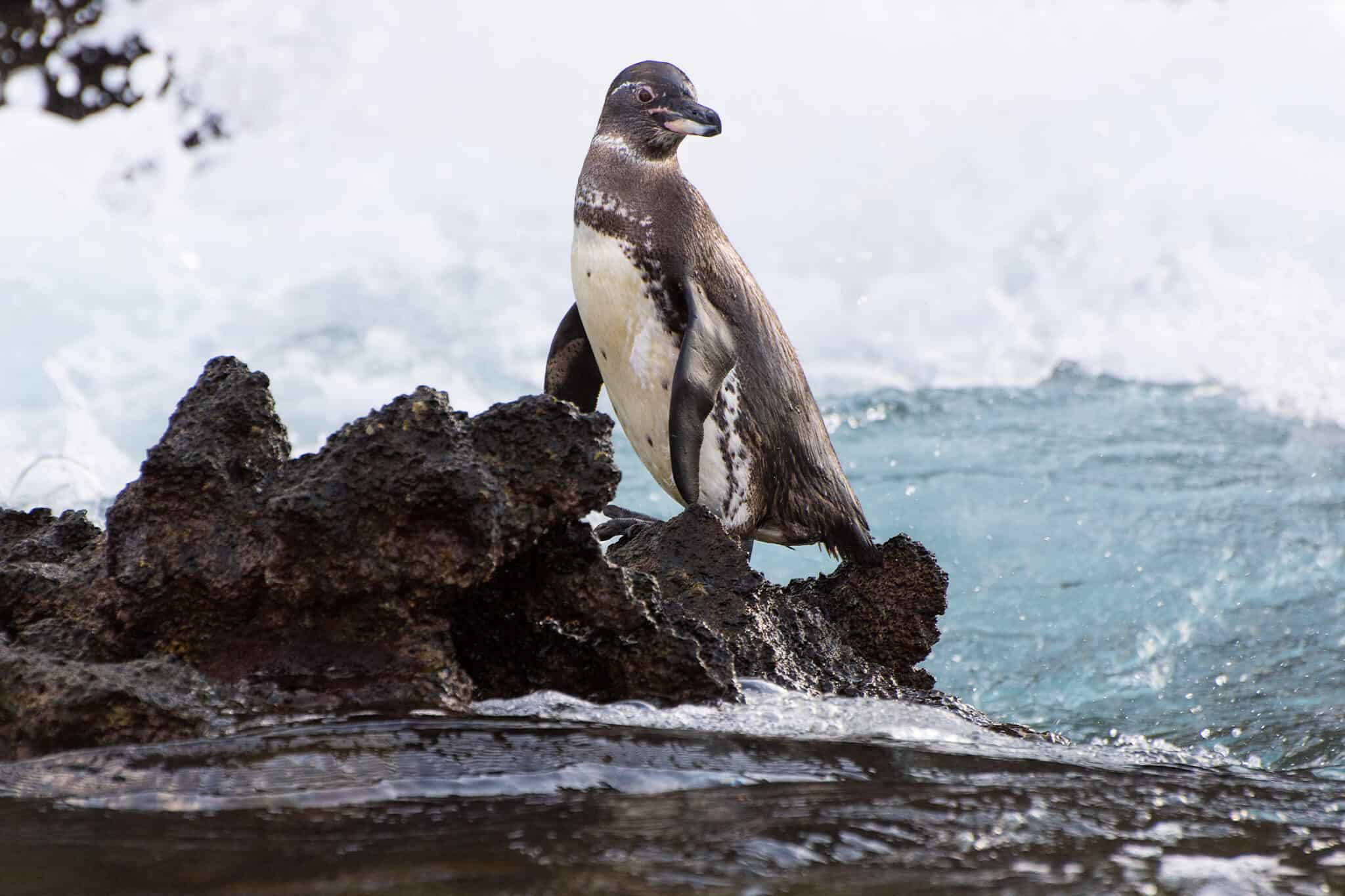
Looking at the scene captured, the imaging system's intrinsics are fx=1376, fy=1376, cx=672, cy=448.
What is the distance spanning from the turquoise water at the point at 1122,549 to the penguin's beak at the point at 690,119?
2390 mm

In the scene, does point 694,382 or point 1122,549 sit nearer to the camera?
point 694,382

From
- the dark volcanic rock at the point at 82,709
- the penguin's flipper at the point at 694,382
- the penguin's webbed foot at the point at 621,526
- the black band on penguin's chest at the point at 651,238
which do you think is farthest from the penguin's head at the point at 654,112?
the dark volcanic rock at the point at 82,709

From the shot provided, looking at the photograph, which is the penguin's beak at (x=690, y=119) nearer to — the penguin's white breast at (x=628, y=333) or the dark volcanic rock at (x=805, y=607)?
the penguin's white breast at (x=628, y=333)

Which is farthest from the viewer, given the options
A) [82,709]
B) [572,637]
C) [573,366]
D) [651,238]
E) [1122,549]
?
[1122,549]

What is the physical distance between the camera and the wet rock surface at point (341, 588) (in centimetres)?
216

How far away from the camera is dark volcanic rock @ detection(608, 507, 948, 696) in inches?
108

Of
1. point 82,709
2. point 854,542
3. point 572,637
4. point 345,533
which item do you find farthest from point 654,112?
point 82,709

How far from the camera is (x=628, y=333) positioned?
346 cm

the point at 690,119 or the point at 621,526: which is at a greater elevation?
the point at 690,119

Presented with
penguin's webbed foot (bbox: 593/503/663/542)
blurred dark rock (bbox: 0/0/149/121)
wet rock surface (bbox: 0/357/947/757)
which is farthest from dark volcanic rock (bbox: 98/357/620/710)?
blurred dark rock (bbox: 0/0/149/121)

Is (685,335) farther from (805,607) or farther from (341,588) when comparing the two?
(341,588)

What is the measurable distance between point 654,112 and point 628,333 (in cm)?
57

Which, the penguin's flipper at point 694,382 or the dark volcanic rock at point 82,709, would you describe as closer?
the dark volcanic rock at point 82,709

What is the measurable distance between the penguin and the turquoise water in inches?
65.7
